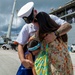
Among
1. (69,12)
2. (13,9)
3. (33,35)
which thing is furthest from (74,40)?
(33,35)

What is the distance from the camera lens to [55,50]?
2705 mm

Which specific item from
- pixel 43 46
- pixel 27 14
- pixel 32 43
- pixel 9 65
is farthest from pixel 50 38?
pixel 9 65

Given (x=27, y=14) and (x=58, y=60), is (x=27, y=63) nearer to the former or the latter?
(x=58, y=60)

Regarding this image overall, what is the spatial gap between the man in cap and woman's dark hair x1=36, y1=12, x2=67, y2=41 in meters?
0.05

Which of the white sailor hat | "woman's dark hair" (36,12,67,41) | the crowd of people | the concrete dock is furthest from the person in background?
the concrete dock

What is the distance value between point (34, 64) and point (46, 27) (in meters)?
0.41

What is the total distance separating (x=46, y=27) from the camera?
9.02ft

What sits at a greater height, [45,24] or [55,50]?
[45,24]

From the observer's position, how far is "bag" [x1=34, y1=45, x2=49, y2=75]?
2699 mm

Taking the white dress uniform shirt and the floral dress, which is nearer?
the floral dress

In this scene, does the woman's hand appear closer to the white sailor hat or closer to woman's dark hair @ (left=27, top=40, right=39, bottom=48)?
woman's dark hair @ (left=27, top=40, right=39, bottom=48)

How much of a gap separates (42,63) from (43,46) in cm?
18

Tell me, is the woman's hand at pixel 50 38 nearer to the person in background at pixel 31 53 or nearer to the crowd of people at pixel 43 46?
the crowd of people at pixel 43 46

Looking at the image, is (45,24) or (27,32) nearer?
(45,24)
